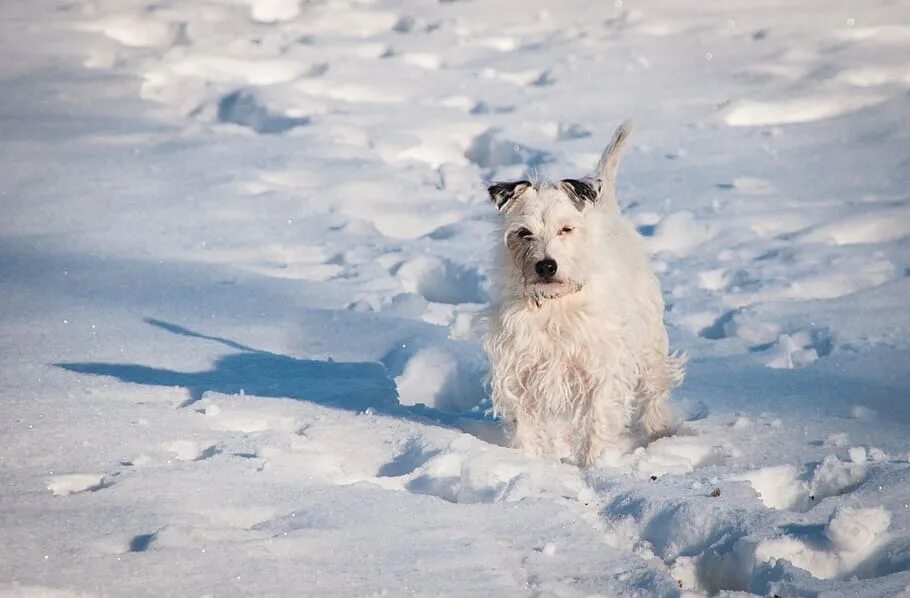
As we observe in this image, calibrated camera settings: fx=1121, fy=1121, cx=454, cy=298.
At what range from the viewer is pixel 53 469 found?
13.0 ft

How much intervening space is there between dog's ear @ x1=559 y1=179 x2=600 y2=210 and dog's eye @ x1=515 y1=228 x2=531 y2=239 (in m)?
0.24

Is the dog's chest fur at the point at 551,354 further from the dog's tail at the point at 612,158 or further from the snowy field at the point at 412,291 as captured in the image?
the dog's tail at the point at 612,158

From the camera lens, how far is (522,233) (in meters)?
4.66

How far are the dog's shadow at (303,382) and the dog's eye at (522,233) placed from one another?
902mm

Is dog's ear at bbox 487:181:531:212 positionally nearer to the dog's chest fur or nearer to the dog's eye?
the dog's eye

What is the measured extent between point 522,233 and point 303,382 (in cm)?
142

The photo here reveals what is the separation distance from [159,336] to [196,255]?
1.32 metres

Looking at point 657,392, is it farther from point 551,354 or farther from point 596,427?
point 551,354

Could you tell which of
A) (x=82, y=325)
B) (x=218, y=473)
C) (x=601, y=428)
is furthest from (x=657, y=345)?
(x=82, y=325)

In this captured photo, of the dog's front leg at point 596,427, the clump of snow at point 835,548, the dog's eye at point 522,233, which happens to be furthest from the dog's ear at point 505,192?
the clump of snow at point 835,548

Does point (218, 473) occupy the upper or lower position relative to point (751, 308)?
upper

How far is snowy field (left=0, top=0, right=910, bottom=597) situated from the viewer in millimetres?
3416

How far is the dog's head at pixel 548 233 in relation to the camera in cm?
454

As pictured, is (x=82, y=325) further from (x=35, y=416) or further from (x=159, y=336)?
(x=35, y=416)
